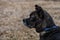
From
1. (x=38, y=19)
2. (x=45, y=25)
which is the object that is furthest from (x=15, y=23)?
(x=45, y=25)

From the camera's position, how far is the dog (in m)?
4.53

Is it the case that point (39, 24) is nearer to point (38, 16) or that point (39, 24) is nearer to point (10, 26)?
point (38, 16)

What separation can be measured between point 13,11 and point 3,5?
123 centimetres

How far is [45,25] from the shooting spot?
15.6ft

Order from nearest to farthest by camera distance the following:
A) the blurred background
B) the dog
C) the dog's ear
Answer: the dog, the dog's ear, the blurred background

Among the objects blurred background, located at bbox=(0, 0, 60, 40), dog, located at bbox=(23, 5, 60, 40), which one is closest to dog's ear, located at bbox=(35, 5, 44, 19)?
dog, located at bbox=(23, 5, 60, 40)

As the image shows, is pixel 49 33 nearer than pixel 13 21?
Yes

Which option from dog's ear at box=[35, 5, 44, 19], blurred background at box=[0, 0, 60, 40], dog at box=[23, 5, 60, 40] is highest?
dog's ear at box=[35, 5, 44, 19]

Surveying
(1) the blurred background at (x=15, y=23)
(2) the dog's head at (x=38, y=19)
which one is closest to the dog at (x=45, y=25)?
(2) the dog's head at (x=38, y=19)

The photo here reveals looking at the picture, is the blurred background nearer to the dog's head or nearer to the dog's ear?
the dog's head

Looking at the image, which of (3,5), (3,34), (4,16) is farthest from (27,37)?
(3,5)

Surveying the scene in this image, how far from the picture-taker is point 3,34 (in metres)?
6.50

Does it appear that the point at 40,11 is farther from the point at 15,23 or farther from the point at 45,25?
the point at 15,23

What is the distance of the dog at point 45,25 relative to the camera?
14.9 ft
